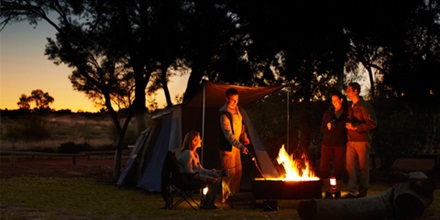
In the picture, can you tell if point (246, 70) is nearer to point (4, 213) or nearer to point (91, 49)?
point (91, 49)

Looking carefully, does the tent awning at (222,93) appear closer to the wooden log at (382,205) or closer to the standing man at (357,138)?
the standing man at (357,138)

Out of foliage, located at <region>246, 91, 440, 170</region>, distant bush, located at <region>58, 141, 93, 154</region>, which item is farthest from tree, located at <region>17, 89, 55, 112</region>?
foliage, located at <region>246, 91, 440, 170</region>

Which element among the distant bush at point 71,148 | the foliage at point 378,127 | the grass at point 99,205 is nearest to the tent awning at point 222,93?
the grass at point 99,205

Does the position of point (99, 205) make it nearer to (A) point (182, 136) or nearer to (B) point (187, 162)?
(B) point (187, 162)

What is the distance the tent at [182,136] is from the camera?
39.3 feet

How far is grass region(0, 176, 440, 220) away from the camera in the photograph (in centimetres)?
866

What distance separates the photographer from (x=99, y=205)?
1027cm

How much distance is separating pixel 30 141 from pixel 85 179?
2946 cm

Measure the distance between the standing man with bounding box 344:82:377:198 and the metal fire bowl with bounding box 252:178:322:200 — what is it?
0.74 meters

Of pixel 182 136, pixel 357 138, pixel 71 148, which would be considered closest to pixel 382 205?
pixel 357 138

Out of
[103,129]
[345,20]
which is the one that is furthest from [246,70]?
[103,129]

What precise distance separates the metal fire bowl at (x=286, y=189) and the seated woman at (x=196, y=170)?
67cm

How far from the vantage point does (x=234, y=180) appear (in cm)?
970

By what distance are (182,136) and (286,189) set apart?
429cm
